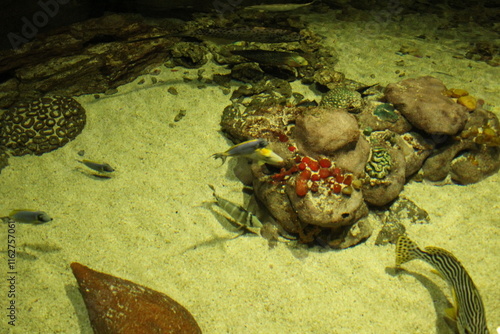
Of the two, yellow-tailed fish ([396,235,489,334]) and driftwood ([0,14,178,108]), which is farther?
driftwood ([0,14,178,108])

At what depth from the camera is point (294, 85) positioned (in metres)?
6.15

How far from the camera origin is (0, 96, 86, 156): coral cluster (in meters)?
5.01

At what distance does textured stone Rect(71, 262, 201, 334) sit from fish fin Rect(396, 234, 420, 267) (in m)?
2.33

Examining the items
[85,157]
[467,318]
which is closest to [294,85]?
[85,157]

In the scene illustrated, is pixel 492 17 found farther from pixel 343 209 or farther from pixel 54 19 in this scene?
pixel 54 19

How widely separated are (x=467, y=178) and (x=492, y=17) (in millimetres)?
6249

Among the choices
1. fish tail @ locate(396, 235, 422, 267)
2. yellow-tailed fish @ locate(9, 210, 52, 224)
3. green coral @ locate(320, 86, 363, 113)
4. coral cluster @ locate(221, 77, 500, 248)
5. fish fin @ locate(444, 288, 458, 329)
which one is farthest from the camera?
green coral @ locate(320, 86, 363, 113)

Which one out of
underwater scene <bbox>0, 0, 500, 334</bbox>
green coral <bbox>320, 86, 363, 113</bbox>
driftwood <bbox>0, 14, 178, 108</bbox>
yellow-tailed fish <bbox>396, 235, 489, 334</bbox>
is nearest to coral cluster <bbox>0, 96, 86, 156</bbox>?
underwater scene <bbox>0, 0, 500, 334</bbox>

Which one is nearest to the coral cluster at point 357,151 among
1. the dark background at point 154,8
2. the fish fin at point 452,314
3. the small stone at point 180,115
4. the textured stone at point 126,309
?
the small stone at point 180,115

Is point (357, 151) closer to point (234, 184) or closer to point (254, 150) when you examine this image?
point (254, 150)

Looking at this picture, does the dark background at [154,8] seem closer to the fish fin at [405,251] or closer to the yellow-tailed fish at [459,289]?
the fish fin at [405,251]

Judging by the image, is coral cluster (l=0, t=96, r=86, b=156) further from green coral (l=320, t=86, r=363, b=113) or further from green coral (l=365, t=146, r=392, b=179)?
green coral (l=365, t=146, r=392, b=179)

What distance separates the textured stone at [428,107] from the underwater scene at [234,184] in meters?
0.03

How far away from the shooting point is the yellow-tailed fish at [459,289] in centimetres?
281
